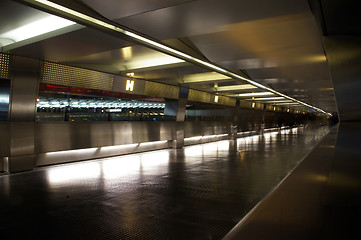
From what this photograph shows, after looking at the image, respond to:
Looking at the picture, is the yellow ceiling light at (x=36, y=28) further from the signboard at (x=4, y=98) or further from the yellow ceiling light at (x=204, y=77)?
the yellow ceiling light at (x=204, y=77)

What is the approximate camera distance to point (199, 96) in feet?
59.8

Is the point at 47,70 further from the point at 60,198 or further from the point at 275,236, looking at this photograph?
the point at 275,236

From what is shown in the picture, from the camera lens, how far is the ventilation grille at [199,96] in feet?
57.0

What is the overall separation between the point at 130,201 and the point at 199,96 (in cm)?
1377

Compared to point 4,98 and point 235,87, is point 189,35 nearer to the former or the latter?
point 4,98

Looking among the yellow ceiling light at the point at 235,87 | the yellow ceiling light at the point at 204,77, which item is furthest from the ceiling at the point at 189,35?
the yellow ceiling light at the point at 235,87

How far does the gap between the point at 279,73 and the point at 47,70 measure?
34.0 feet

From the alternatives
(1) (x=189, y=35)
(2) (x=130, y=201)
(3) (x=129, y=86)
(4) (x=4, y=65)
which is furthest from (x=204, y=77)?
(2) (x=130, y=201)

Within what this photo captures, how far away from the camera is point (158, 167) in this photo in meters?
8.97

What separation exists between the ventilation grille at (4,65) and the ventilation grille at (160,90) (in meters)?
6.78

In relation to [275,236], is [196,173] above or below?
below

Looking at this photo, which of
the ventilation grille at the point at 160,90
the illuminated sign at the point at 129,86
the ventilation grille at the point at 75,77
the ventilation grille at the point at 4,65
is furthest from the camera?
the ventilation grille at the point at 160,90

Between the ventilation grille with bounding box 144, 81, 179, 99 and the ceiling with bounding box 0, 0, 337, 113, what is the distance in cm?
231

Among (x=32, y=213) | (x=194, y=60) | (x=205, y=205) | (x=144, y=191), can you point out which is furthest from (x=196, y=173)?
(x=32, y=213)
